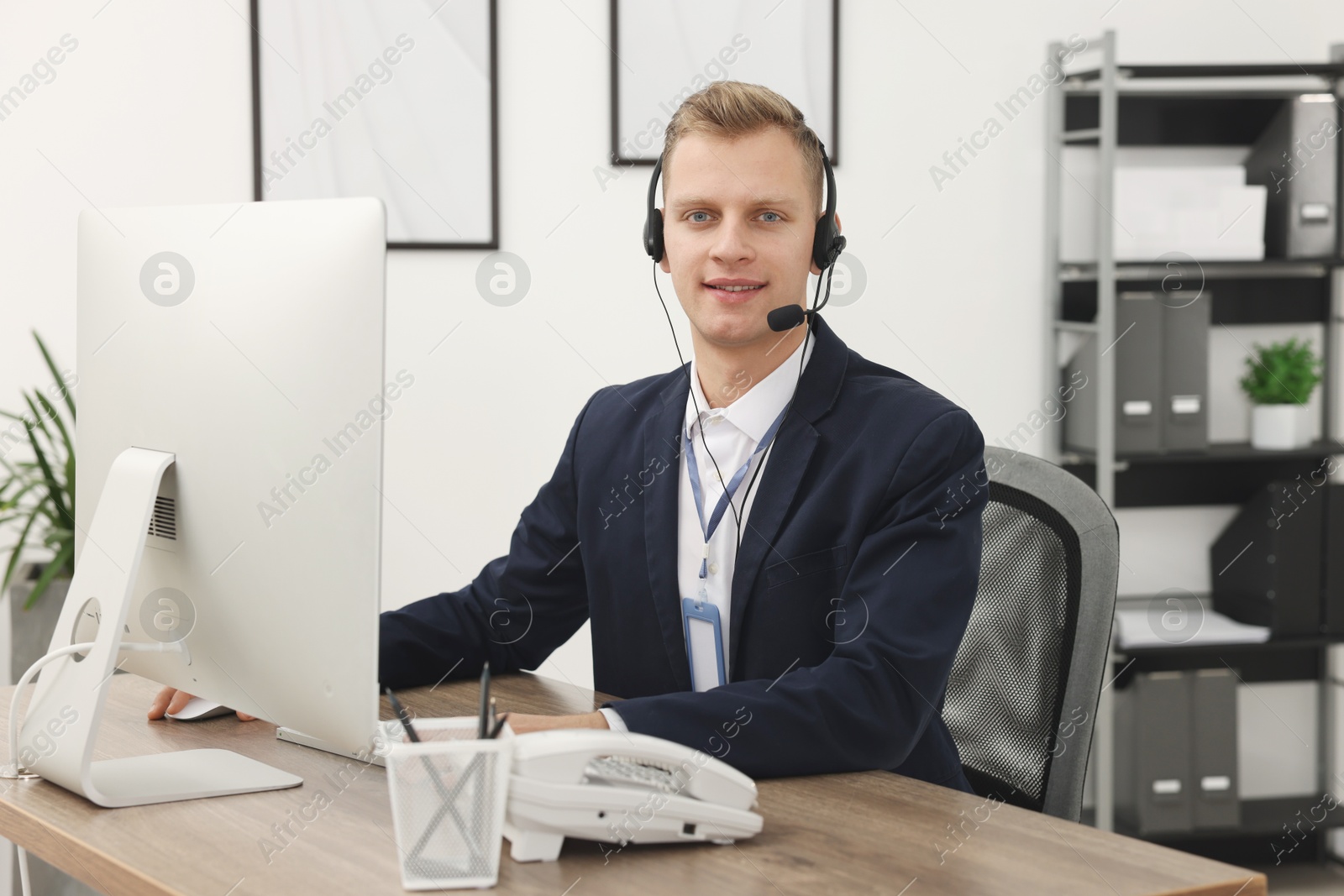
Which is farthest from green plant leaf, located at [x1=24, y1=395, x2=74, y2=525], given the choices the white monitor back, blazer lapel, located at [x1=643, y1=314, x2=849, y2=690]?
blazer lapel, located at [x1=643, y1=314, x2=849, y2=690]

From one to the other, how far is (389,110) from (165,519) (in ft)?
5.92

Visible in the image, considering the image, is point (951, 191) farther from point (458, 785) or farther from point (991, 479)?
point (458, 785)

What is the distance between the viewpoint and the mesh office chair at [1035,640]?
1472 millimetres

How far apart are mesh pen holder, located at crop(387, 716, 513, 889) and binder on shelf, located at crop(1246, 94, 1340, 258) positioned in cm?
277

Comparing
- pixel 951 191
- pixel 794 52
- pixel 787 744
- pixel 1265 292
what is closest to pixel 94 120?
pixel 794 52

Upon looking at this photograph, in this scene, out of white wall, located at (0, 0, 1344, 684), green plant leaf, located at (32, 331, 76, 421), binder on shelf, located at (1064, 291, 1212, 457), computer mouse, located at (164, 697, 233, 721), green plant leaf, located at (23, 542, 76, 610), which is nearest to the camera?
computer mouse, located at (164, 697, 233, 721)

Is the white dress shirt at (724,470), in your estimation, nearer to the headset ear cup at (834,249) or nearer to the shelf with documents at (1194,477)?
the headset ear cup at (834,249)

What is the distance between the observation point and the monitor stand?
3.75 ft

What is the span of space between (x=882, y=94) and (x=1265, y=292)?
1.11 meters

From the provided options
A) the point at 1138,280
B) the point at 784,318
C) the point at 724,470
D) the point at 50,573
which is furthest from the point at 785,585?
the point at 1138,280

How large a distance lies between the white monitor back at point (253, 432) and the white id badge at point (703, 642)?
53 cm

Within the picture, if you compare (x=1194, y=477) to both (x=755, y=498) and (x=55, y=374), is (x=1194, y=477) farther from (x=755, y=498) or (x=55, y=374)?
(x=55, y=374)

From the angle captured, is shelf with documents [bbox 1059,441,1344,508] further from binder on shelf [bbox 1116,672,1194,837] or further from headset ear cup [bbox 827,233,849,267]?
headset ear cup [bbox 827,233,849,267]

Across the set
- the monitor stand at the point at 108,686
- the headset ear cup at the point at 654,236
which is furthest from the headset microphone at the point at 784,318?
the monitor stand at the point at 108,686
